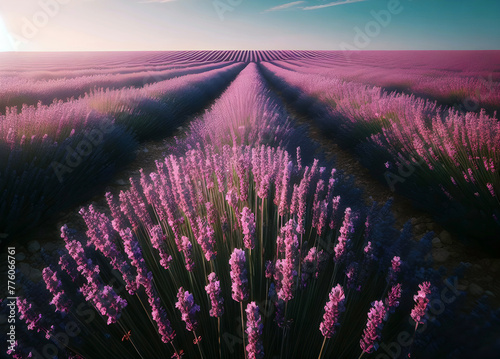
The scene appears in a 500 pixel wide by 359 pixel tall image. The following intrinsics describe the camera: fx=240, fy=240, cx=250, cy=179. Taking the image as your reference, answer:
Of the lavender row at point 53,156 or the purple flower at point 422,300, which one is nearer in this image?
the purple flower at point 422,300

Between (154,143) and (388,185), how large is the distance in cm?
421

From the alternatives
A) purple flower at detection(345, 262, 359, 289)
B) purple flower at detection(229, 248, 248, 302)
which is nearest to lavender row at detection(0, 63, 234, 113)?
purple flower at detection(229, 248, 248, 302)

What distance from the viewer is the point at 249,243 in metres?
1.01

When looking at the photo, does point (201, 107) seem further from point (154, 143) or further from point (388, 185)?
point (388, 185)

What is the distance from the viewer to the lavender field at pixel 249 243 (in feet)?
3.06

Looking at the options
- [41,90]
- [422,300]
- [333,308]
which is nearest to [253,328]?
[333,308]

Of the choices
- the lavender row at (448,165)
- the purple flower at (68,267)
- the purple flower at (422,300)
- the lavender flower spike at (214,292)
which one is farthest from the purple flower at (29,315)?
the lavender row at (448,165)

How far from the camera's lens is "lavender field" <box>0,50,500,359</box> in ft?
3.06

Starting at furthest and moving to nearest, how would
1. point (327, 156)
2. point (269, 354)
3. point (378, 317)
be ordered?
point (327, 156) → point (269, 354) → point (378, 317)

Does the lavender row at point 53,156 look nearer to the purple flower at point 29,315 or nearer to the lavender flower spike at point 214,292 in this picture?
the purple flower at point 29,315

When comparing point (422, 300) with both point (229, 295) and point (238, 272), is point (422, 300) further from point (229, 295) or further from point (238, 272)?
point (229, 295)

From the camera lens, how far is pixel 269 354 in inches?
41.2

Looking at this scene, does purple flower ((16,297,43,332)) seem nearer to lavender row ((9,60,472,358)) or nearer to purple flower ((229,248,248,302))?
lavender row ((9,60,472,358))

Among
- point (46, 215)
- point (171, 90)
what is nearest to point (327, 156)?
point (46, 215)
